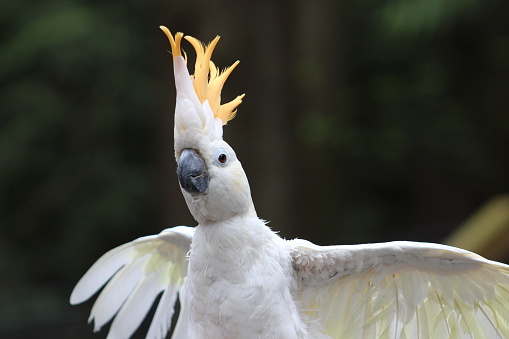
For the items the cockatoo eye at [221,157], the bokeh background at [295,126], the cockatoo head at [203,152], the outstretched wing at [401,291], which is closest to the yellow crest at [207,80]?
the cockatoo head at [203,152]

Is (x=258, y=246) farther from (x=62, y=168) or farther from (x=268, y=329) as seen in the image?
(x=62, y=168)

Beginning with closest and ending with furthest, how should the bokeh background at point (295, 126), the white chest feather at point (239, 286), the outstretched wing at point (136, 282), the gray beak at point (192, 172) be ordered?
the gray beak at point (192, 172) → the white chest feather at point (239, 286) → the outstretched wing at point (136, 282) → the bokeh background at point (295, 126)

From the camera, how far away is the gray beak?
195 cm

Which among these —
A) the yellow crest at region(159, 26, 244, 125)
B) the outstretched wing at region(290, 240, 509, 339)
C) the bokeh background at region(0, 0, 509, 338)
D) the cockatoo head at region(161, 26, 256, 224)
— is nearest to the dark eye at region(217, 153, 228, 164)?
the cockatoo head at region(161, 26, 256, 224)

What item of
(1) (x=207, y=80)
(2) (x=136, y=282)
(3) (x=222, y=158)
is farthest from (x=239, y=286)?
(2) (x=136, y=282)

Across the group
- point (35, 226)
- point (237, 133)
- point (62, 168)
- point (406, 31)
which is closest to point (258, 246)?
point (237, 133)

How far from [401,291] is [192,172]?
2.54 ft

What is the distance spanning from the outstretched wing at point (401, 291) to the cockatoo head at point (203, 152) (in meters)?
0.32

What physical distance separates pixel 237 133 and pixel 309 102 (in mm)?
914

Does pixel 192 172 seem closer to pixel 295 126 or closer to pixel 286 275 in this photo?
pixel 286 275

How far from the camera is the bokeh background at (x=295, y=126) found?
4.78m

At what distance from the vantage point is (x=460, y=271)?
2.01m

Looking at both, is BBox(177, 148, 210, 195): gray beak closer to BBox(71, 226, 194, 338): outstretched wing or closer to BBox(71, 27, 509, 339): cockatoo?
BBox(71, 27, 509, 339): cockatoo

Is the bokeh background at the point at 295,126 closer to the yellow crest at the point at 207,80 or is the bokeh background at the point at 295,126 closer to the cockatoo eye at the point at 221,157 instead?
the yellow crest at the point at 207,80
